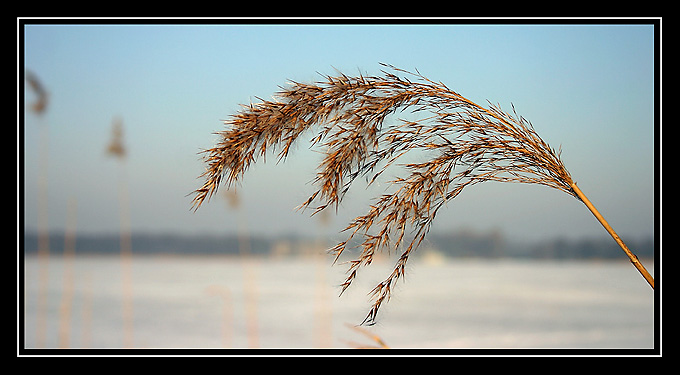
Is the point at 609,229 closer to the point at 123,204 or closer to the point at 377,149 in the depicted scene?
the point at 377,149

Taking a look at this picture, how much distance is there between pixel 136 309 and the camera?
13617 millimetres

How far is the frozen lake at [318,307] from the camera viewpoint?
36.3 ft

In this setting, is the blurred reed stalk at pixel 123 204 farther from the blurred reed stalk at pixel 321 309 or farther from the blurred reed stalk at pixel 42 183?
the blurred reed stalk at pixel 321 309

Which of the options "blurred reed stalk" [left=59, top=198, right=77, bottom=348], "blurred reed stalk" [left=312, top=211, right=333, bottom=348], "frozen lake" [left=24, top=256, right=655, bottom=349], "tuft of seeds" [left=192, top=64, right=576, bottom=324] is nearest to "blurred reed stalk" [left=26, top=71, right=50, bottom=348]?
"blurred reed stalk" [left=59, top=198, right=77, bottom=348]

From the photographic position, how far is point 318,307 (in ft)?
38.1

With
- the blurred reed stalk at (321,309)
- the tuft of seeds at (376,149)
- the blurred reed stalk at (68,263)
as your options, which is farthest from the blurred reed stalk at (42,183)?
the tuft of seeds at (376,149)

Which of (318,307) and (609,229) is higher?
(609,229)

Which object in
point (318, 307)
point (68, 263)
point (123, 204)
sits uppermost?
point (123, 204)

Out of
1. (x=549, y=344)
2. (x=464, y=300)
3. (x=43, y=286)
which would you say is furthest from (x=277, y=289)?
(x=43, y=286)

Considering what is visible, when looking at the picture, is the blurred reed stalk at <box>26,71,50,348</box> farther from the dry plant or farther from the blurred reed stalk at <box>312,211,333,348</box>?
the dry plant

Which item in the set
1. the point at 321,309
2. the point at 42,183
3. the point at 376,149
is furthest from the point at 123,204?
the point at 376,149

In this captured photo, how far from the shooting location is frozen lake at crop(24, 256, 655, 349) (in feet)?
36.3
